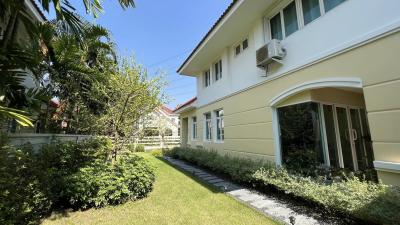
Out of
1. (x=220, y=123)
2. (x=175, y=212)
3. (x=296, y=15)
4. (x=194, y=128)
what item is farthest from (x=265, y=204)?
(x=194, y=128)

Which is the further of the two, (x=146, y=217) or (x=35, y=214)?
(x=146, y=217)

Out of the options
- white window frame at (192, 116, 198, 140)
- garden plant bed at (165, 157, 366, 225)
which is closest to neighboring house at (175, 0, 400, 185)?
garden plant bed at (165, 157, 366, 225)

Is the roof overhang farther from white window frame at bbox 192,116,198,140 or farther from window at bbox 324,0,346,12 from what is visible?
white window frame at bbox 192,116,198,140

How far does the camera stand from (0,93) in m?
3.88

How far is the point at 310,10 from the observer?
621 cm

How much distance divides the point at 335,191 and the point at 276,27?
547cm

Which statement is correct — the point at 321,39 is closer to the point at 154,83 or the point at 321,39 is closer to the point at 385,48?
the point at 385,48

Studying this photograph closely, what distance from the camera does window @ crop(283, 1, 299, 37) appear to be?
6.71m

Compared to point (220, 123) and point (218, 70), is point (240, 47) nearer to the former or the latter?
point (218, 70)

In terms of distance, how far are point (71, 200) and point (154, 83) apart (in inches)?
157

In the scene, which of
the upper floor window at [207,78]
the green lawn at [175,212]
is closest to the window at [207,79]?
the upper floor window at [207,78]

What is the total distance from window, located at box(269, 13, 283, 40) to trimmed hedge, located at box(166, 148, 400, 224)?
14.2 ft

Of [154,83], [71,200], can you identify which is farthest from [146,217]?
[154,83]

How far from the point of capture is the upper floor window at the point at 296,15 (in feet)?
19.1
